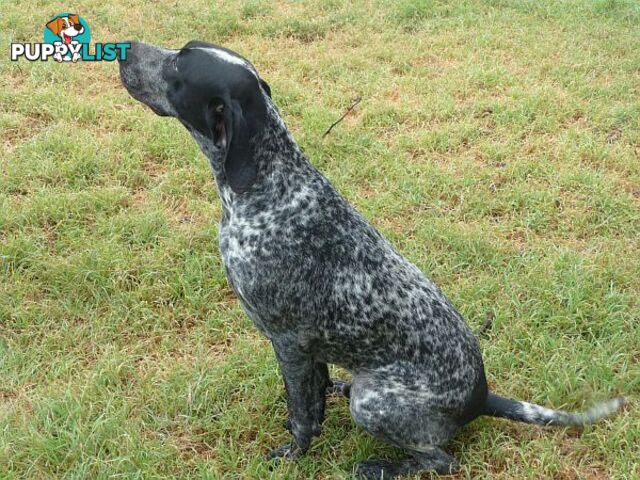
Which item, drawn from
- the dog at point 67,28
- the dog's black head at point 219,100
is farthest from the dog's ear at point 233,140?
the dog at point 67,28

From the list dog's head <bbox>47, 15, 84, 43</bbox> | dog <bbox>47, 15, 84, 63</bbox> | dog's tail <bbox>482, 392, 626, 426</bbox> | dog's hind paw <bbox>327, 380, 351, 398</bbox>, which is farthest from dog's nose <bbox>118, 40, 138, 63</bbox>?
dog's head <bbox>47, 15, 84, 43</bbox>

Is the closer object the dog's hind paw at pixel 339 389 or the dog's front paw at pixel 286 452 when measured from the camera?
the dog's front paw at pixel 286 452

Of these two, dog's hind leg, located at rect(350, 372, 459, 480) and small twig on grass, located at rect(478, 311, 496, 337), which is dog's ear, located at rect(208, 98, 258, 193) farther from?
small twig on grass, located at rect(478, 311, 496, 337)

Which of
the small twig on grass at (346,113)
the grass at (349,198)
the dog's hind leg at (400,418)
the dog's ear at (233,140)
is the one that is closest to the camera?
the dog's ear at (233,140)

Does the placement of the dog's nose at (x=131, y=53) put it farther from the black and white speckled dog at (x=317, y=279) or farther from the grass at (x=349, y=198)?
the grass at (x=349, y=198)

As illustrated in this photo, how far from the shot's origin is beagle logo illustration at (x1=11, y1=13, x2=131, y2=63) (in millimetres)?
7465

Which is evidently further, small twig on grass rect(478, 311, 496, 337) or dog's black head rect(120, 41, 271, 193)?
small twig on grass rect(478, 311, 496, 337)

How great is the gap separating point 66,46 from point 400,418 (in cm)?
637

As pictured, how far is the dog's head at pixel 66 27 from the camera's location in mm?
8055

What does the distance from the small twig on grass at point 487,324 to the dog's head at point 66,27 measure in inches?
232

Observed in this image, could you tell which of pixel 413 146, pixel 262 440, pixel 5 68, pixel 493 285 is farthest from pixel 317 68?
pixel 262 440

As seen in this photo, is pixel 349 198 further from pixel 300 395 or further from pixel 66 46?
pixel 66 46

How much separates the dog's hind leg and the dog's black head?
1.10 meters

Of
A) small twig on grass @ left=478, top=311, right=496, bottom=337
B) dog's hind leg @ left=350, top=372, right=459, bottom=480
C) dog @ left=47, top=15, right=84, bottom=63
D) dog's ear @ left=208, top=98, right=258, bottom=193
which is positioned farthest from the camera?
dog @ left=47, top=15, right=84, bottom=63
